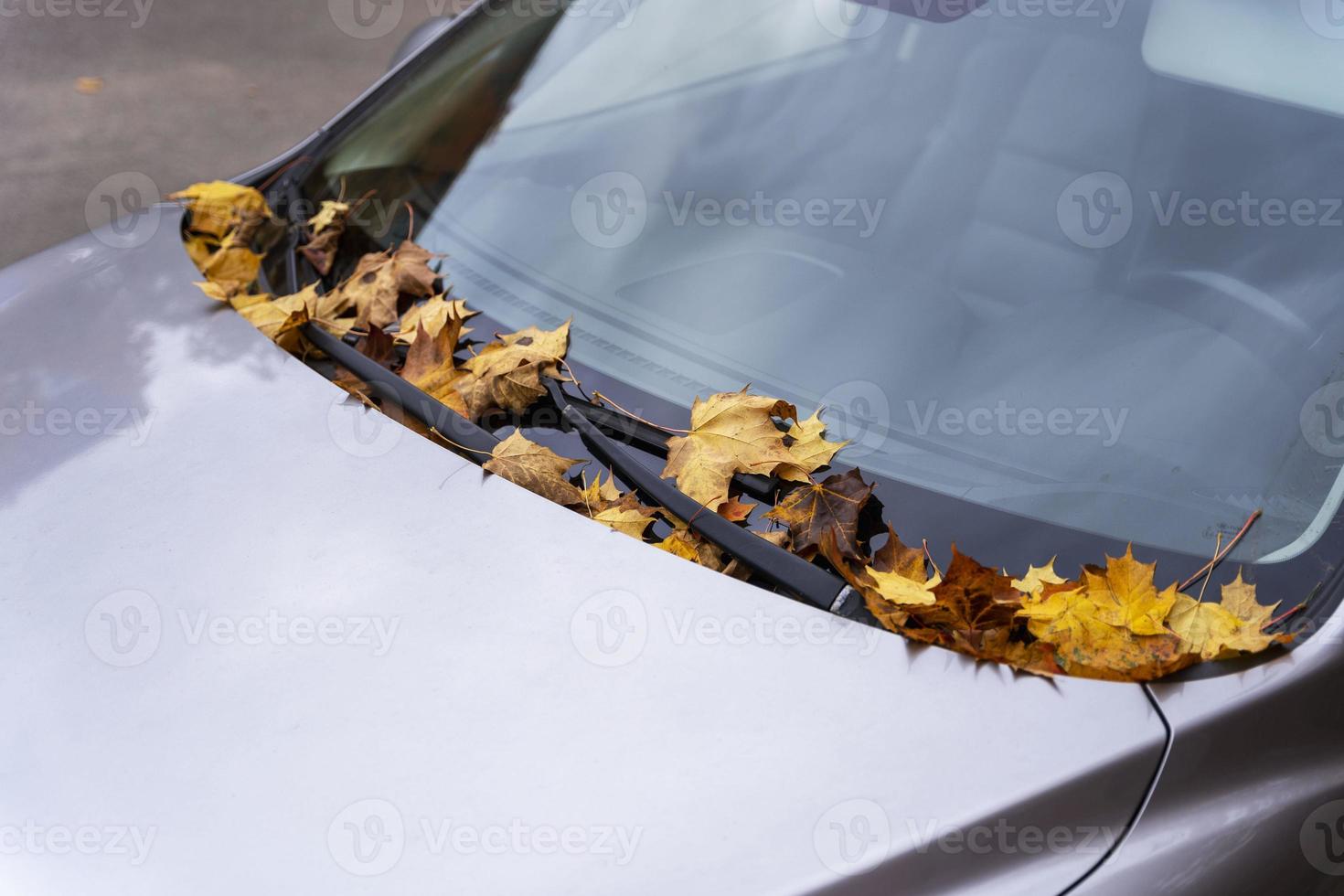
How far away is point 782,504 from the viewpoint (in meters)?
1.45

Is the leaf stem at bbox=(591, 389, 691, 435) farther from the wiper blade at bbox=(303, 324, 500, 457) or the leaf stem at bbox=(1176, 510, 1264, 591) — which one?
the leaf stem at bbox=(1176, 510, 1264, 591)

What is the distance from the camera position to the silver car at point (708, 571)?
1.13m

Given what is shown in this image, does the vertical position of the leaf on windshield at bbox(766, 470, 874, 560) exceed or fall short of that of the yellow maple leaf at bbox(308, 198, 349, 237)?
it exceeds it

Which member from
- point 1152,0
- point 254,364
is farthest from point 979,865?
point 1152,0

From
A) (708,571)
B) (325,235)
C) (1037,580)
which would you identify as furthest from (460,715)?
(325,235)

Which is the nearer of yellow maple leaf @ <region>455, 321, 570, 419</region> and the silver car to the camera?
the silver car

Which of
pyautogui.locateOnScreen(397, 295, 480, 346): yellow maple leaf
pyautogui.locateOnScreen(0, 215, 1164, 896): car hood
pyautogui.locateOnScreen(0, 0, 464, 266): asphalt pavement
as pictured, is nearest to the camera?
pyautogui.locateOnScreen(0, 215, 1164, 896): car hood

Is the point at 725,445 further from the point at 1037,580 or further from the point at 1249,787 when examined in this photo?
the point at 1249,787

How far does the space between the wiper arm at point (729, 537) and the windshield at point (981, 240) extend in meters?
0.13

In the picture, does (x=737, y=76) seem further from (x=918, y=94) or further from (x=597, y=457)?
(x=597, y=457)

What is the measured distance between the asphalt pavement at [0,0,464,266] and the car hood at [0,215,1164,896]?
132 inches

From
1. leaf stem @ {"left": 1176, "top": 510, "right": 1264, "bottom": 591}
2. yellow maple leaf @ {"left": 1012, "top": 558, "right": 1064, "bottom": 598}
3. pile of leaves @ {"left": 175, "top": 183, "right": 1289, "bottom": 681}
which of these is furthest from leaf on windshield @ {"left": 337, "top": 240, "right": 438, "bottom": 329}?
leaf stem @ {"left": 1176, "top": 510, "right": 1264, "bottom": 591}

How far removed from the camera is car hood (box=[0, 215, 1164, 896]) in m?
1.10

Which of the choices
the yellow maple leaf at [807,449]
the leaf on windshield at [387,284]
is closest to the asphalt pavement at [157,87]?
the leaf on windshield at [387,284]
